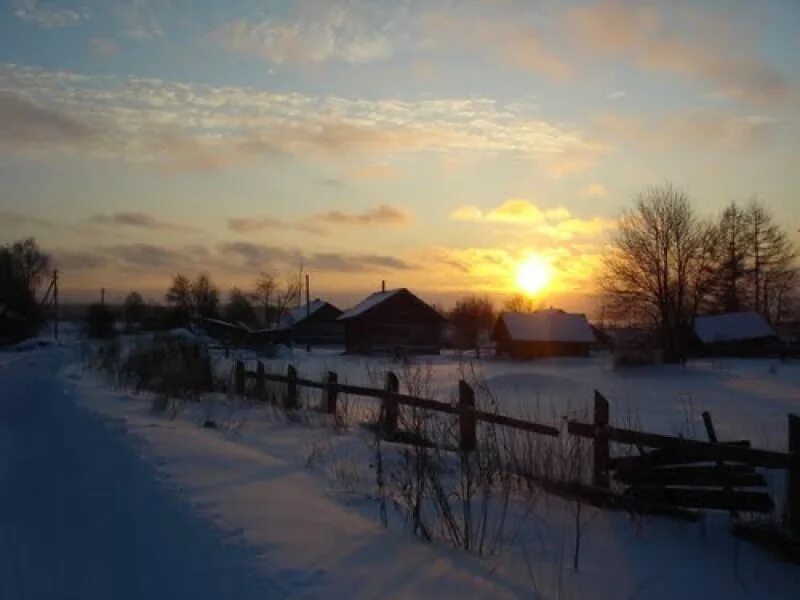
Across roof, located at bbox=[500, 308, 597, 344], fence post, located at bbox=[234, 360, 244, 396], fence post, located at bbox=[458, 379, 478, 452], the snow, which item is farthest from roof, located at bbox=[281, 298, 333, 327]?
fence post, located at bbox=[458, 379, 478, 452]

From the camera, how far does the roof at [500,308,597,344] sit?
58.7 metres

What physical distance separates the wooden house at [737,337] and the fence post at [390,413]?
49614 millimetres

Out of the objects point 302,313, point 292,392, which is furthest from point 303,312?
point 292,392

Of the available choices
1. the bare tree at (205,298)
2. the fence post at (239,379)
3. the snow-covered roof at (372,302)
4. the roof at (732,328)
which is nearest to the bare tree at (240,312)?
the bare tree at (205,298)

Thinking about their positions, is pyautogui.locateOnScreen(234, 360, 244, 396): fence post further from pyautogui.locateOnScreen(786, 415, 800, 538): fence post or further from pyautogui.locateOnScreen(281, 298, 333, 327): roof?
pyautogui.locateOnScreen(281, 298, 333, 327): roof

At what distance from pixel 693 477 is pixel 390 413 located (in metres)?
6.01

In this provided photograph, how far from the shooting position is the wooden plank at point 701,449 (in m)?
6.97

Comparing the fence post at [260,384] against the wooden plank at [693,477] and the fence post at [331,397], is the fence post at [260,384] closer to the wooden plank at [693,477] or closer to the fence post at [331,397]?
the fence post at [331,397]

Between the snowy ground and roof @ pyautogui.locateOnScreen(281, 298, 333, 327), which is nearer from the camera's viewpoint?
the snowy ground

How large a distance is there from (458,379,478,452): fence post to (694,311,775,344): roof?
2023 inches

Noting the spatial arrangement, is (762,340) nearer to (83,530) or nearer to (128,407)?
(128,407)

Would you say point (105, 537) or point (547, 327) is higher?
point (547, 327)

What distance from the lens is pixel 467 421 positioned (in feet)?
34.7

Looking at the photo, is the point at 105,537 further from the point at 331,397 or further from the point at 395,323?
the point at 395,323
